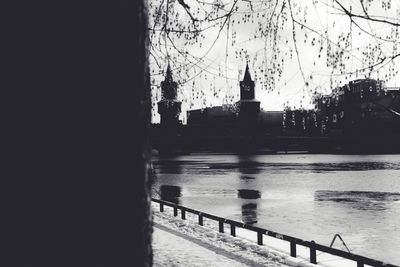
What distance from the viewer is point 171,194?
43.7m

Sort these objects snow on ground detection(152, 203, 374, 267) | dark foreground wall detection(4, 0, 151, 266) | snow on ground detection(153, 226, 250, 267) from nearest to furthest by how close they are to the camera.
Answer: dark foreground wall detection(4, 0, 151, 266), snow on ground detection(153, 226, 250, 267), snow on ground detection(152, 203, 374, 267)

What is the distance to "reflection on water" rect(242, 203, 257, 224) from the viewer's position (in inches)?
1084

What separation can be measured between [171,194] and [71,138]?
42.6 metres

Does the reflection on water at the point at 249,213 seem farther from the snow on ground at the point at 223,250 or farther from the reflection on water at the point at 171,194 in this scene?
the snow on ground at the point at 223,250

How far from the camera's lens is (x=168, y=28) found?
439cm

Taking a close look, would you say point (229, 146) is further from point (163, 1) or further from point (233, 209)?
point (163, 1)

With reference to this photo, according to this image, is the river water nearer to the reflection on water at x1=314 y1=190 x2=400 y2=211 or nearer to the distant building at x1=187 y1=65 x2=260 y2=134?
the reflection on water at x1=314 y1=190 x2=400 y2=211

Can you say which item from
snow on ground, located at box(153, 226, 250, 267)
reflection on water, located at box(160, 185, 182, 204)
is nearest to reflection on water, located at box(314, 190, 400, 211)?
reflection on water, located at box(160, 185, 182, 204)

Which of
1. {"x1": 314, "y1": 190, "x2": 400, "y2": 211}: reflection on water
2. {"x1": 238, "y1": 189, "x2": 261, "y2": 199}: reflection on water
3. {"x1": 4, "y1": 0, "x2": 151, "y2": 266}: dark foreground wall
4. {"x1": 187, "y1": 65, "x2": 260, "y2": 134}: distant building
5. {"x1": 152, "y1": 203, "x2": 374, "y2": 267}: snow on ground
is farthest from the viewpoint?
{"x1": 187, "y1": 65, "x2": 260, "y2": 134}: distant building

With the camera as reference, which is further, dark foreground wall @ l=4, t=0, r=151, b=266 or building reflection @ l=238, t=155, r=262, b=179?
building reflection @ l=238, t=155, r=262, b=179

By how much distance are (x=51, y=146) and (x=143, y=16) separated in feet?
1.59

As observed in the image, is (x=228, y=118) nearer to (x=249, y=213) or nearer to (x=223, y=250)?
(x=249, y=213)

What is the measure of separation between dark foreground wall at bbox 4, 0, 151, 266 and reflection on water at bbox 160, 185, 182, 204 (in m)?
35.8

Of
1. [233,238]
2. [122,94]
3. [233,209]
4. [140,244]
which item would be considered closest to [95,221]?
[140,244]
